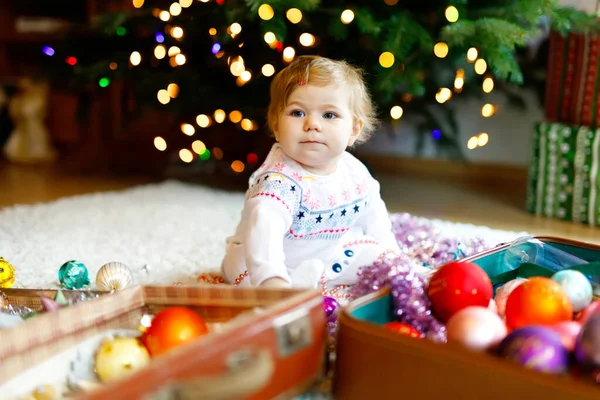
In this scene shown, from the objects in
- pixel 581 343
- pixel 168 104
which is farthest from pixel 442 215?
pixel 581 343

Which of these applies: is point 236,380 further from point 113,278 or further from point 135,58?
point 135,58

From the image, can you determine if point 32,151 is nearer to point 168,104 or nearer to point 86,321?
point 168,104

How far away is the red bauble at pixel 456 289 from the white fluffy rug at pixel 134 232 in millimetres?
592

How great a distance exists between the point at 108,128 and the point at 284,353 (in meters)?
2.48

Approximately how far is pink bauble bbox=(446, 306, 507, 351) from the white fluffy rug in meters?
0.68

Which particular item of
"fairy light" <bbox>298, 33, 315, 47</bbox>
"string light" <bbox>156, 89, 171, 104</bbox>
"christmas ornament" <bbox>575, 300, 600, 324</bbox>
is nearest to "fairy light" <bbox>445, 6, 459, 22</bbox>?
"fairy light" <bbox>298, 33, 315, 47</bbox>

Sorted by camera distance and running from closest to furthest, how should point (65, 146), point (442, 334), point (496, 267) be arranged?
point (442, 334) < point (496, 267) < point (65, 146)

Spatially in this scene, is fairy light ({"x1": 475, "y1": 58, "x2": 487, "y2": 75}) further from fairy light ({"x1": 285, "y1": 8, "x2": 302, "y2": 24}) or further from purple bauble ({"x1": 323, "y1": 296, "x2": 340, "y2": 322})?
purple bauble ({"x1": 323, "y1": 296, "x2": 340, "y2": 322})

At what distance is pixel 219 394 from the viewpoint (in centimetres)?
58

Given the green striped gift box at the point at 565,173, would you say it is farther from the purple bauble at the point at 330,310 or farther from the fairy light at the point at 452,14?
the purple bauble at the point at 330,310

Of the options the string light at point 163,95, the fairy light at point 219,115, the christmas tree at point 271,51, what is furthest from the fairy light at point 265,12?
the string light at point 163,95

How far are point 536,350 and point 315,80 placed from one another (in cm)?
61

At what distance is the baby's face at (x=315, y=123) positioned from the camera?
1130 mm

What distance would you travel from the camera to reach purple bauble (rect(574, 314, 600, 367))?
0.68 m
